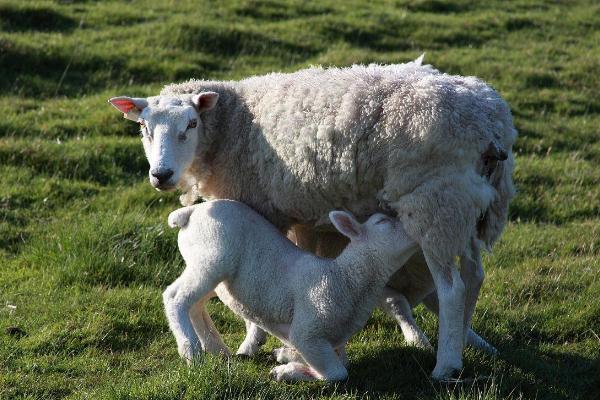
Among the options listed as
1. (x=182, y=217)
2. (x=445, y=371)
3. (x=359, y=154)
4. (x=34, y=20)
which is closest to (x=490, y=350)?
(x=445, y=371)

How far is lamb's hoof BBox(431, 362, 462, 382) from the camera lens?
5.49 meters

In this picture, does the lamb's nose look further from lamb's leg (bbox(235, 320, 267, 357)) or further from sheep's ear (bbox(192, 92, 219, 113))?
lamb's leg (bbox(235, 320, 267, 357))

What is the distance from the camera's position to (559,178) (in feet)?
30.5

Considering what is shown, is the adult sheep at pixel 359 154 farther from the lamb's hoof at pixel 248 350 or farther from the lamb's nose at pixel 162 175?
the lamb's hoof at pixel 248 350

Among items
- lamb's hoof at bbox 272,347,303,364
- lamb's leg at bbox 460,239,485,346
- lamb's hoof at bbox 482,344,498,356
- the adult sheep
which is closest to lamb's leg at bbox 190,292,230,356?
lamb's hoof at bbox 272,347,303,364

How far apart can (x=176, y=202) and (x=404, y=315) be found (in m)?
3.10

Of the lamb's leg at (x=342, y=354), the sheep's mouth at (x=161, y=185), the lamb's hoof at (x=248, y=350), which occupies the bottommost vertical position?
the lamb's hoof at (x=248, y=350)

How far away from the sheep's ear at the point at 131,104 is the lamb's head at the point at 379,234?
150 cm

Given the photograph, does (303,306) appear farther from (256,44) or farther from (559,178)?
(256,44)

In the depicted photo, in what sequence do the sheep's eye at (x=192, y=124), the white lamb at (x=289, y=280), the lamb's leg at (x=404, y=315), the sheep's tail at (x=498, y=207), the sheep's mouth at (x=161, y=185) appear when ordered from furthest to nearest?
the lamb's leg at (x=404, y=315), the sheep's eye at (x=192, y=124), the sheep's mouth at (x=161, y=185), the sheep's tail at (x=498, y=207), the white lamb at (x=289, y=280)

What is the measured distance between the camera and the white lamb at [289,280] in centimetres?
546

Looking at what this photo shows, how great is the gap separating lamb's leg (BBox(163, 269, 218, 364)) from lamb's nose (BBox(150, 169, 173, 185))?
0.58m

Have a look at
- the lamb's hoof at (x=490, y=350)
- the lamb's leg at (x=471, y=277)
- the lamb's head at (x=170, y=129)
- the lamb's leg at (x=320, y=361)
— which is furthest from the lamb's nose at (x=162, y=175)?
the lamb's hoof at (x=490, y=350)

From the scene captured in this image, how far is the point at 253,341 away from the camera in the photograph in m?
6.11
